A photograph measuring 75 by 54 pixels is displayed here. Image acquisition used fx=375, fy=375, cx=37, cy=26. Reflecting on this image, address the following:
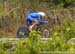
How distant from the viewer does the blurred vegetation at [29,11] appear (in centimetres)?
1505

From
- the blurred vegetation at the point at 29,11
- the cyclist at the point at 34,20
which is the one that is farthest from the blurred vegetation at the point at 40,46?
the blurred vegetation at the point at 29,11

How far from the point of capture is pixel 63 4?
17.3 meters

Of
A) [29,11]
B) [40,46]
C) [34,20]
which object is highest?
[40,46]

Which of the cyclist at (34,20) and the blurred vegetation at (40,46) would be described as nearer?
the blurred vegetation at (40,46)

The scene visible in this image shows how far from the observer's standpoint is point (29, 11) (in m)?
16.5

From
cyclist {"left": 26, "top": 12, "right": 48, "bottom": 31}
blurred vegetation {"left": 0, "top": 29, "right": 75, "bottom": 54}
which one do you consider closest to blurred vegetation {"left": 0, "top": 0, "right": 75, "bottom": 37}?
cyclist {"left": 26, "top": 12, "right": 48, "bottom": 31}

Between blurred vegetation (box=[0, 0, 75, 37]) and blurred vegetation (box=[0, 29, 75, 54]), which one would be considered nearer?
blurred vegetation (box=[0, 29, 75, 54])

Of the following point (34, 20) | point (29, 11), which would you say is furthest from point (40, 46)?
point (29, 11)

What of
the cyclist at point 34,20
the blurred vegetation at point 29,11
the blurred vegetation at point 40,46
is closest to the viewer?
the blurred vegetation at point 40,46

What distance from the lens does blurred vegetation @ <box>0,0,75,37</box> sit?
15055mm

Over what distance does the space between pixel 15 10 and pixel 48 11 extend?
1.46 metres

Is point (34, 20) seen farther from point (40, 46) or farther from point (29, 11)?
point (40, 46)

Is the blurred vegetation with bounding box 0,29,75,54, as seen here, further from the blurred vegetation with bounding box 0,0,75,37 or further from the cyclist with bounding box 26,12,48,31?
the blurred vegetation with bounding box 0,0,75,37

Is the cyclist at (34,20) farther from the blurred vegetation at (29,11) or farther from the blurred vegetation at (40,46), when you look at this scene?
the blurred vegetation at (40,46)
